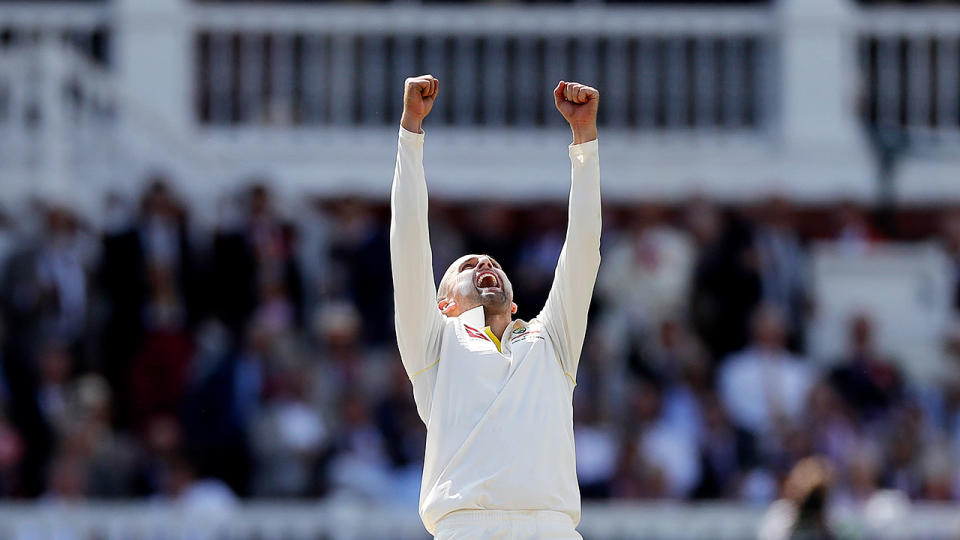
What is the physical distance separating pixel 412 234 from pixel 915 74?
1192cm

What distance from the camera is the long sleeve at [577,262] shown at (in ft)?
23.8

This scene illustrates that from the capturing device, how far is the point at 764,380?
14.7 meters

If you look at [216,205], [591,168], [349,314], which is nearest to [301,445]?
[349,314]

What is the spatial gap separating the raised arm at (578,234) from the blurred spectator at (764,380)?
727cm

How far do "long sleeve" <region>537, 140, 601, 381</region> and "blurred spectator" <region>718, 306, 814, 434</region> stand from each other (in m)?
7.26

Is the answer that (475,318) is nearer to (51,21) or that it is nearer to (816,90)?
(816,90)

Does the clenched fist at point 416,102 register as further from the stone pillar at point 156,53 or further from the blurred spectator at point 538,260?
the stone pillar at point 156,53

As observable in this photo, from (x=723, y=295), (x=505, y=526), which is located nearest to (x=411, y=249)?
(x=505, y=526)

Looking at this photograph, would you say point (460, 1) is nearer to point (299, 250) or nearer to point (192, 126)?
point (192, 126)

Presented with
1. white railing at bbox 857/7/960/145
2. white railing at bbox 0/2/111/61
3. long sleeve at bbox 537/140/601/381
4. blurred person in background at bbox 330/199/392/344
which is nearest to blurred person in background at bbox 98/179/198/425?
blurred person in background at bbox 330/199/392/344

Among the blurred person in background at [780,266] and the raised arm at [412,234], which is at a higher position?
the raised arm at [412,234]

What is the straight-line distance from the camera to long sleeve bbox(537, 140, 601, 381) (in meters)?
7.26

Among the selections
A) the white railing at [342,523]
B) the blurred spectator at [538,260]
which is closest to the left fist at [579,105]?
the white railing at [342,523]

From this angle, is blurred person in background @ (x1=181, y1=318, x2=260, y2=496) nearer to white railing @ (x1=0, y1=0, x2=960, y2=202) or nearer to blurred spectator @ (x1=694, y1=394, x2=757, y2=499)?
blurred spectator @ (x1=694, y1=394, x2=757, y2=499)
